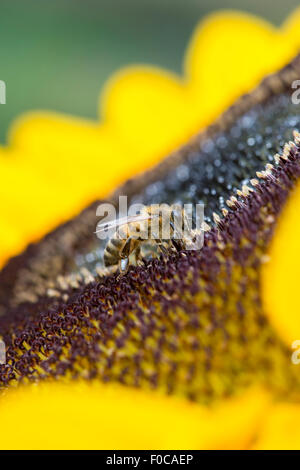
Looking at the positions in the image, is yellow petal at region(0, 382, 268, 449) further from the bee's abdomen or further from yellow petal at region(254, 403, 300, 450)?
the bee's abdomen

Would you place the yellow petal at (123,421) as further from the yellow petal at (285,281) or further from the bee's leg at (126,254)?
the bee's leg at (126,254)

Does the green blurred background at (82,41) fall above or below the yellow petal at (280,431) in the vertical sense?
above

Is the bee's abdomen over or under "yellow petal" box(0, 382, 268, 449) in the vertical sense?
over

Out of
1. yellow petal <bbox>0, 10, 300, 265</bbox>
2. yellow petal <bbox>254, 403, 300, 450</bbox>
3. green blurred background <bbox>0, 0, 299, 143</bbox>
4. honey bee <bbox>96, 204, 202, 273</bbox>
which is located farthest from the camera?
green blurred background <bbox>0, 0, 299, 143</bbox>

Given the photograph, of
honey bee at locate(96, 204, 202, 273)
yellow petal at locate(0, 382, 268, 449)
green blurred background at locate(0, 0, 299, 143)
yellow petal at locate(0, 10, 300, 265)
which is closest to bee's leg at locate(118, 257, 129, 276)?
honey bee at locate(96, 204, 202, 273)

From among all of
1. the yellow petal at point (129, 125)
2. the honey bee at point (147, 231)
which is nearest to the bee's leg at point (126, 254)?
the honey bee at point (147, 231)

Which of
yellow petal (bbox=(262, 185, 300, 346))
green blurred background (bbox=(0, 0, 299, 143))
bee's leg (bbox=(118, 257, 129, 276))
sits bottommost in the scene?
yellow petal (bbox=(262, 185, 300, 346))
